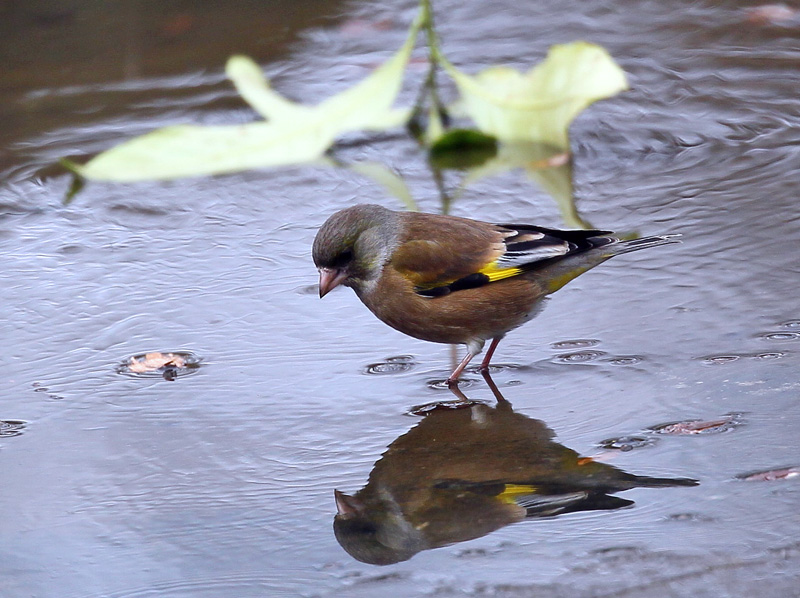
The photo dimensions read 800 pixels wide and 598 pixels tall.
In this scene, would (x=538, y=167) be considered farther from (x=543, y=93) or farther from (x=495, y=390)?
(x=495, y=390)

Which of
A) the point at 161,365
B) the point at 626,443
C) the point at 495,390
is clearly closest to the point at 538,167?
the point at 495,390

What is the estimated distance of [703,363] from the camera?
3.93 metres

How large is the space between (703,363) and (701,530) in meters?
1.12

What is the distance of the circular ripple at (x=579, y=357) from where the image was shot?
4.08 m

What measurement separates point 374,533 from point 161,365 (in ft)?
5.03

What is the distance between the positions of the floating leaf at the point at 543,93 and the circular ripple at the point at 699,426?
2.52 m

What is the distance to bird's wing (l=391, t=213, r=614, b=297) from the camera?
14.7 ft

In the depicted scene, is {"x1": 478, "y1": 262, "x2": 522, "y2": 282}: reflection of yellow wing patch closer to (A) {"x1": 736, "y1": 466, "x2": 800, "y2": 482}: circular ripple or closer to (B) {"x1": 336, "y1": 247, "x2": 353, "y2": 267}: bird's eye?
(B) {"x1": 336, "y1": 247, "x2": 353, "y2": 267}: bird's eye

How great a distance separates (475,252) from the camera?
181 inches

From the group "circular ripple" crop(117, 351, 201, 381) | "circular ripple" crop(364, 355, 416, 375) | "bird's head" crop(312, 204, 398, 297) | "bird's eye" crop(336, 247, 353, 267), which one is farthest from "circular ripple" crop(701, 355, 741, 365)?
"circular ripple" crop(117, 351, 201, 381)

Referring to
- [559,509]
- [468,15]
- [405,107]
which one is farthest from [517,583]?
[468,15]

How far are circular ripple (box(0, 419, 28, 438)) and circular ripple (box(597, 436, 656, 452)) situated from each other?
2073 millimetres

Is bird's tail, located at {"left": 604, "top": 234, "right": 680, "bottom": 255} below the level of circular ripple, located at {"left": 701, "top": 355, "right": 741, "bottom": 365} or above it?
above

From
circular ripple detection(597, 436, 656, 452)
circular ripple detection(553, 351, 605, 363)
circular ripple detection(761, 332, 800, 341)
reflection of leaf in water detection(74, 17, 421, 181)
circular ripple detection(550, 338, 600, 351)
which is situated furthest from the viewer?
reflection of leaf in water detection(74, 17, 421, 181)
